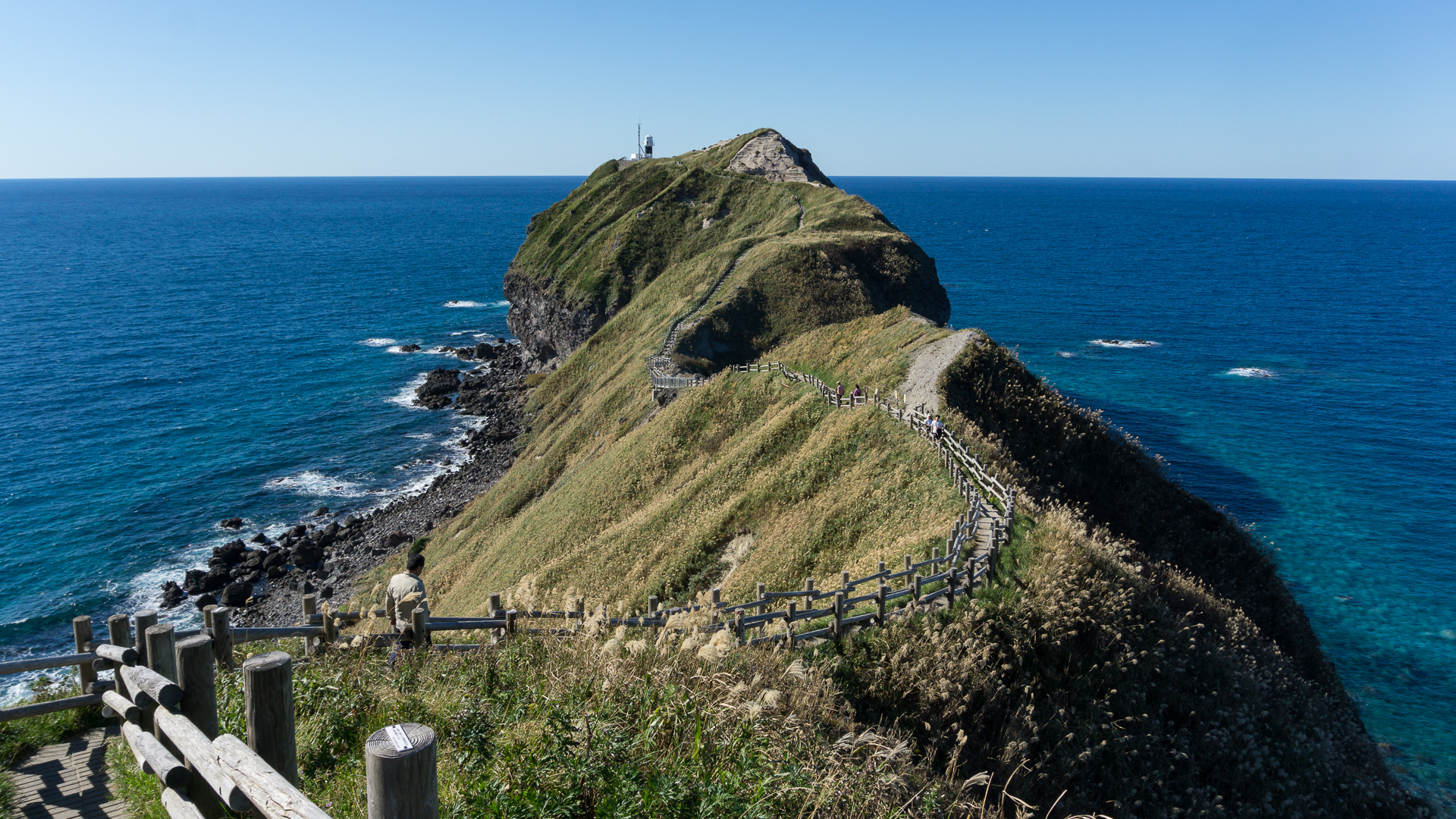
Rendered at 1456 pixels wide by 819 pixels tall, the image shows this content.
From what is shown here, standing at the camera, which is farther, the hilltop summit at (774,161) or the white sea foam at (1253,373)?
the hilltop summit at (774,161)

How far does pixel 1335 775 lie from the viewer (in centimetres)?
1647

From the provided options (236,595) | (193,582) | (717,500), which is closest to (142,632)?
(717,500)

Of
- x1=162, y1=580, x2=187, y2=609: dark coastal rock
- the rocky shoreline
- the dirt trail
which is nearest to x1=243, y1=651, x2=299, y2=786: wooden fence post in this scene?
the dirt trail

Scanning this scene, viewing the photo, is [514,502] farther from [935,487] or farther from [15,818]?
[15,818]

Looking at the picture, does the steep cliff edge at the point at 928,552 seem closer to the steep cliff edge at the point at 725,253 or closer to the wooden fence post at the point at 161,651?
the steep cliff edge at the point at 725,253

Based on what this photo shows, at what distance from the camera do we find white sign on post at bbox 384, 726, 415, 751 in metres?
3.62

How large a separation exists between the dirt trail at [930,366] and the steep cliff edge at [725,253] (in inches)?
730

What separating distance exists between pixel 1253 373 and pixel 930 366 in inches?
2560

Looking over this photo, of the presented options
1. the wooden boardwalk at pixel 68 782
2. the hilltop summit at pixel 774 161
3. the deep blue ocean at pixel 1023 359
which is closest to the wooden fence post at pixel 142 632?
the wooden boardwalk at pixel 68 782

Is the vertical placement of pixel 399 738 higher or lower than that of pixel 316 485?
higher

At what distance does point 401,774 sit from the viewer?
361 centimetres

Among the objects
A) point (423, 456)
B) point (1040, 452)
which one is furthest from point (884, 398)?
point (423, 456)

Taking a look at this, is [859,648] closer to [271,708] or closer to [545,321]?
[271,708]

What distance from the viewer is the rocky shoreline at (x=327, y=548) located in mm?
44094
